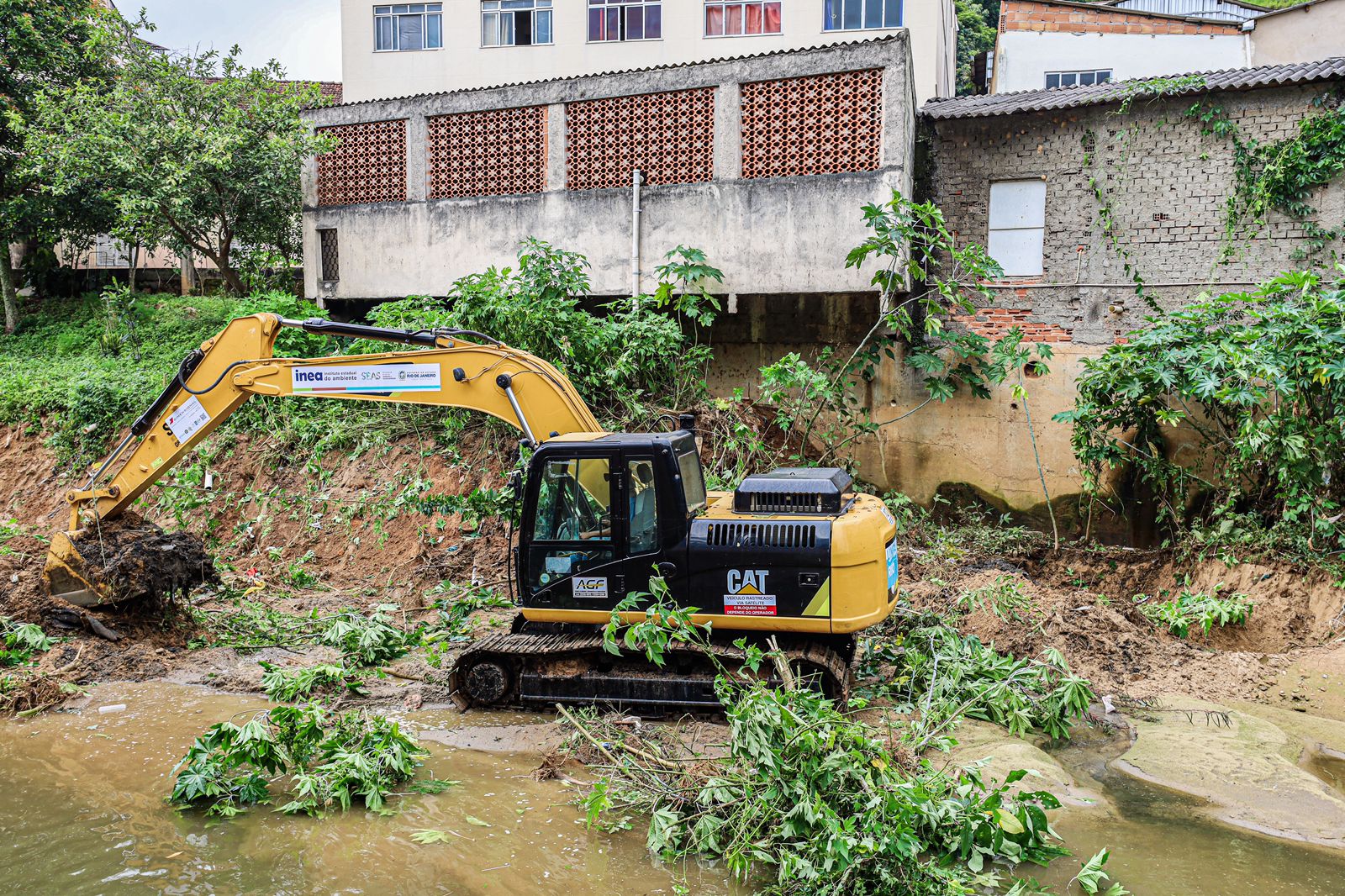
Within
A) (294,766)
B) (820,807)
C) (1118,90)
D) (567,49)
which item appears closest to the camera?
(820,807)

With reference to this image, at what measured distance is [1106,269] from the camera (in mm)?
12609

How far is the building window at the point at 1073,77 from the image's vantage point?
766 inches

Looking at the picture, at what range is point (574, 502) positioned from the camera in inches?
279

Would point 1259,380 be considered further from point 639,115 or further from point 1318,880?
point 639,115

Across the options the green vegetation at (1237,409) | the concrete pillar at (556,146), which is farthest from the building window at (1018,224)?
the concrete pillar at (556,146)

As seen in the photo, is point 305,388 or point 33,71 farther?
point 33,71

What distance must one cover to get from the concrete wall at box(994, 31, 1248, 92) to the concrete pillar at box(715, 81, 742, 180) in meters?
9.64

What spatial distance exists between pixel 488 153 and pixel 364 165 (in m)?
2.12

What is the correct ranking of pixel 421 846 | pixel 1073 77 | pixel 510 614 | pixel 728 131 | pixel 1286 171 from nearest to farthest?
pixel 421 846, pixel 510 614, pixel 1286 171, pixel 728 131, pixel 1073 77

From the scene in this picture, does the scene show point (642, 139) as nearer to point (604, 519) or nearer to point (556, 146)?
point (556, 146)

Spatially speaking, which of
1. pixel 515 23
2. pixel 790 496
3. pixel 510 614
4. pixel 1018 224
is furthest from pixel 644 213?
pixel 515 23

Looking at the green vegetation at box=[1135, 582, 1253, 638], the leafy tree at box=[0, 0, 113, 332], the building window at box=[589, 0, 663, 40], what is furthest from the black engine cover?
the leafy tree at box=[0, 0, 113, 332]

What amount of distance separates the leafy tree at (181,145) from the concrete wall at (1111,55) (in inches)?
534

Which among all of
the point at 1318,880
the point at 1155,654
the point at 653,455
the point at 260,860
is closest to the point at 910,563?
the point at 1155,654
